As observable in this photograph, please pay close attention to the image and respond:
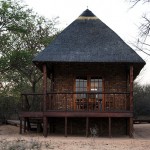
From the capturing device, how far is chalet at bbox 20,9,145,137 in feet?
71.1

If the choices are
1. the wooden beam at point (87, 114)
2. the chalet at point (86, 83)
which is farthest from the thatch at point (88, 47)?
the wooden beam at point (87, 114)

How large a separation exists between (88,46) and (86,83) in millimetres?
1975

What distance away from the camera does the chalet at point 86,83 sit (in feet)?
71.1

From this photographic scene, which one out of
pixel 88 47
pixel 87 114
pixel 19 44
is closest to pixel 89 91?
pixel 87 114

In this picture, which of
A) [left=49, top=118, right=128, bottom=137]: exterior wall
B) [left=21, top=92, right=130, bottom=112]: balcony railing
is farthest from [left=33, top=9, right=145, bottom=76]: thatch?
[left=49, top=118, right=128, bottom=137]: exterior wall

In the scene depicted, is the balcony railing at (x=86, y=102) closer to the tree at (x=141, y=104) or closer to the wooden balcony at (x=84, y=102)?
the wooden balcony at (x=84, y=102)

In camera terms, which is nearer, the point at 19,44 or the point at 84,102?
the point at 84,102

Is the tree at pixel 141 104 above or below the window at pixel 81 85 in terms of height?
below

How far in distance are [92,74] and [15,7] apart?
8.03 metres

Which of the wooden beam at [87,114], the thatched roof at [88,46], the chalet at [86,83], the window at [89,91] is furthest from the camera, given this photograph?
the window at [89,91]

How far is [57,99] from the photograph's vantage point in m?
23.3

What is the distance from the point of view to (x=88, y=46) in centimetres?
2277

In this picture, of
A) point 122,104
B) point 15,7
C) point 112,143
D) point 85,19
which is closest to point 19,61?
point 15,7

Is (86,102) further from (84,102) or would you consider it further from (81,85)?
(81,85)
